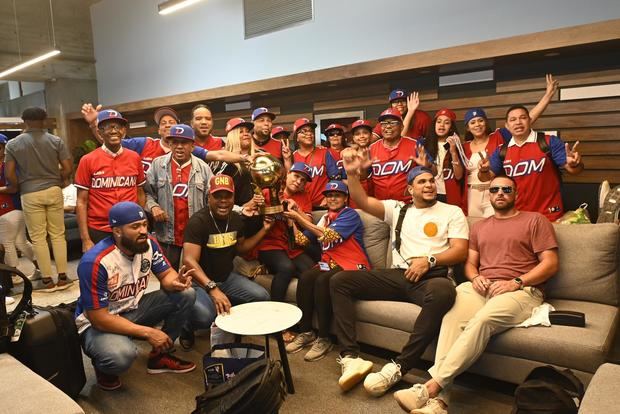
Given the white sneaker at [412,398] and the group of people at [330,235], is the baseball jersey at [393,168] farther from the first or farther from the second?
the white sneaker at [412,398]

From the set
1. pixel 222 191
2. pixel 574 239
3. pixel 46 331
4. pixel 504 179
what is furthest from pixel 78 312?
pixel 574 239

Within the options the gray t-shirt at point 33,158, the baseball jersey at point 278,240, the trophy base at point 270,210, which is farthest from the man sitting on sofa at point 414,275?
the gray t-shirt at point 33,158

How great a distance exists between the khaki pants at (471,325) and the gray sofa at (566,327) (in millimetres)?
105

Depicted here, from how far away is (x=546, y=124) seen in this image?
4281mm

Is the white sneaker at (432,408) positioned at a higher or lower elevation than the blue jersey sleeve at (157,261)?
lower

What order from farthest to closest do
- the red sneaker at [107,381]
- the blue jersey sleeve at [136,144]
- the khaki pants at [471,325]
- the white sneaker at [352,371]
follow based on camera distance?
1. the blue jersey sleeve at [136,144]
2. the red sneaker at [107,381]
3. the white sneaker at [352,371]
4. the khaki pants at [471,325]

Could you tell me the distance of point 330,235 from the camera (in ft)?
10.9

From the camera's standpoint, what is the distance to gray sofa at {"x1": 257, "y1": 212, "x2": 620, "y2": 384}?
2.28m

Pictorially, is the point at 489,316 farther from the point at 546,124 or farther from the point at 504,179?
the point at 546,124

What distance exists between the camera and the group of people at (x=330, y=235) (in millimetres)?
2562

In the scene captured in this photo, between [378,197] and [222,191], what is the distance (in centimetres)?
136

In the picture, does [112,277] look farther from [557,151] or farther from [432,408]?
[557,151]

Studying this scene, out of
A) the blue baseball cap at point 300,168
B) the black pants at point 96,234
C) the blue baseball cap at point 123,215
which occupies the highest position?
the blue baseball cap at point 300,168

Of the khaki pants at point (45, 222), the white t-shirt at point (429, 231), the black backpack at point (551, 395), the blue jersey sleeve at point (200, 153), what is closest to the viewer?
the black backpack at point (551, 395)
